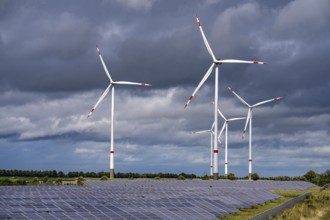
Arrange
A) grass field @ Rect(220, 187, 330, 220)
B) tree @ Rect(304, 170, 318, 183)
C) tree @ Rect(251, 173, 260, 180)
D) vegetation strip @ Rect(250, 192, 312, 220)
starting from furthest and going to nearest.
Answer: tree @ Rect(304, 170, 318, 183) → tree @ Rect(251, 173, 260, 180) → grass field @ Rect(220, 187, 330, 220) → vegetation strip @ Rect(250, 192, 312, 220)

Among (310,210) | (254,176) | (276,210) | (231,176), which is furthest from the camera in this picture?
(254,176)

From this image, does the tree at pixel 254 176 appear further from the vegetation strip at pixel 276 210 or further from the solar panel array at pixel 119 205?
the solar panel array at pixel 119 205

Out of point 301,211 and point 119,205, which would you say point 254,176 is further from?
point 119,205

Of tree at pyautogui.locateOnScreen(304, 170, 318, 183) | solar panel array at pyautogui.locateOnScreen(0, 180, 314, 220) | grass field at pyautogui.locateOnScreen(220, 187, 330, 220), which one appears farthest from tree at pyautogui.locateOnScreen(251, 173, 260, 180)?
solar panel array at pyautogui.locateOnScreen(0, 180, 314, 220)

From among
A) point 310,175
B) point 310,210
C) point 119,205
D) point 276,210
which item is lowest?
point 310,210

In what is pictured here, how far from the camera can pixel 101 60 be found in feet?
453

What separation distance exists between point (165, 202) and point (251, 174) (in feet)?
359

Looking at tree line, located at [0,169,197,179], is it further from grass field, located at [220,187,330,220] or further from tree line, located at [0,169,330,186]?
grass field, located at [220,187,330,220]

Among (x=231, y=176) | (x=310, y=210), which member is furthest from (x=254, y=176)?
(x=310, y=210)

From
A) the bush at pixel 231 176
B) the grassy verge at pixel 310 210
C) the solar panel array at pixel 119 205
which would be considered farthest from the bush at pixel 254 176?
the solar panel array at pixel 119 205

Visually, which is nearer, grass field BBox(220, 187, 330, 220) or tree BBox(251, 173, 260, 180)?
grass field BBox(220, 187, 330, 220)

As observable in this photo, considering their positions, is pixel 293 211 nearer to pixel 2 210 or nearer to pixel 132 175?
pixel 2 210

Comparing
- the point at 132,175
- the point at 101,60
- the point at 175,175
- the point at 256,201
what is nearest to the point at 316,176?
the point at 175,175

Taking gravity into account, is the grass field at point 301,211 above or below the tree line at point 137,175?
below
